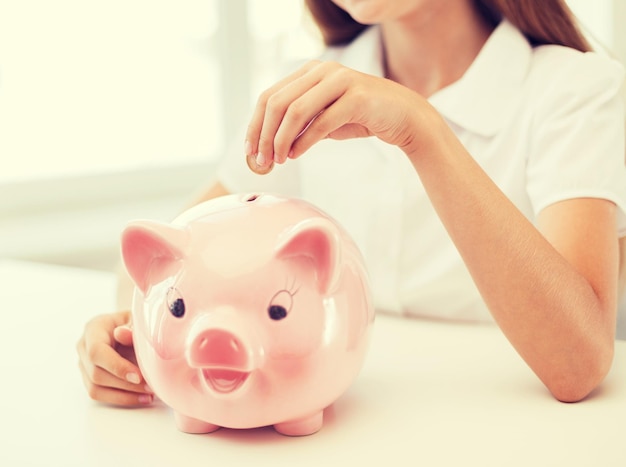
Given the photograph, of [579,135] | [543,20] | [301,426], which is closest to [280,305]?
[301,426]

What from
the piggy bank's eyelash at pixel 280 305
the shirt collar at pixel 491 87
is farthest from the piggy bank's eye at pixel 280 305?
the shirt collar at pixel 491 87

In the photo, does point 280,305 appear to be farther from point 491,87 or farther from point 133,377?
point 491,87

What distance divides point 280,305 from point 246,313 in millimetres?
24

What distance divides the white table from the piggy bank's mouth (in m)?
0.06

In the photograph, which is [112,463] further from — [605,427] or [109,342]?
[605,427]

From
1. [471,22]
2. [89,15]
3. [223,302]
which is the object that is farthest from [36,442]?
[89,15]

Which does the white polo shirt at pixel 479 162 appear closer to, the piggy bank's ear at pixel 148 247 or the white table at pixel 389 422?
the white table at pixel 389 422

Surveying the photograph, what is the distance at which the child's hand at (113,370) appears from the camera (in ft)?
2.41

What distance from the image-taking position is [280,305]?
0.61m

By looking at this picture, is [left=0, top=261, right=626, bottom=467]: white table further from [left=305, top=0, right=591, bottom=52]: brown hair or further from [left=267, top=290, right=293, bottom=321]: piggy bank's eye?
[left=305, top=0, right=591, bottom=52]: brown hair

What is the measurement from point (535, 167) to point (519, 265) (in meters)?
0.23

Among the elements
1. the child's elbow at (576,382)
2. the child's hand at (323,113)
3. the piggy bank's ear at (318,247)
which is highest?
the child's hand at (323,113)

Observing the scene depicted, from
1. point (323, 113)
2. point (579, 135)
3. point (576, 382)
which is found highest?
point (323, 113)

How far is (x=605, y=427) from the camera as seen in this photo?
684mm
